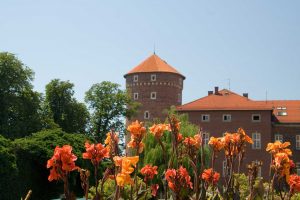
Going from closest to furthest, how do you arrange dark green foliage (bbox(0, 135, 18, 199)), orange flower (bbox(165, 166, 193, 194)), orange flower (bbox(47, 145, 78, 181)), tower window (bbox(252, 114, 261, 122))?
orange flower (bbox(47, 145, 78, 181)), orange flower (bbox(165, 166, 193, 194)), dark green foliage (bbox(0, 135, 18, 199)), tower window (bbox(252, 114, 261, 122))

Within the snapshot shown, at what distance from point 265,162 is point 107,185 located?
30.1 metres

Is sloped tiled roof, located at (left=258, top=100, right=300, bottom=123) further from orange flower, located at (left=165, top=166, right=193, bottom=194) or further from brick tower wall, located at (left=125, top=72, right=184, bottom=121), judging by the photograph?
orange flower, located at (left=165, top=166, right=193, bottom=194)

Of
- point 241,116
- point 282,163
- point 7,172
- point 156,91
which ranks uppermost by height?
point 156,91

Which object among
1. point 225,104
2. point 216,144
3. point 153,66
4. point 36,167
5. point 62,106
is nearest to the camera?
point 216,144

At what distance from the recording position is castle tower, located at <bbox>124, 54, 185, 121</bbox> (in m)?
51.3

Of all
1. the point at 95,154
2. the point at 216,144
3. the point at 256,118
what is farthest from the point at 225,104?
the point at 95,154

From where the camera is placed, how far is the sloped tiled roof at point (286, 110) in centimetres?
4588

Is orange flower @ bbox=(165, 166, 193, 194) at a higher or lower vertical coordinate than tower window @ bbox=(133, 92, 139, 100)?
lower

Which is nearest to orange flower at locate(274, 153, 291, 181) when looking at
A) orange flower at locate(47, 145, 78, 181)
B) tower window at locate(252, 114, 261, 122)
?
orange flower at locate(47, 145, 78, 181)

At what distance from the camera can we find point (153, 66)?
5450 cm

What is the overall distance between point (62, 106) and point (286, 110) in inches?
865

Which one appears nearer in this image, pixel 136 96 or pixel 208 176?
pixel 208 176

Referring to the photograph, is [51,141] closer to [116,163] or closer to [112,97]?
[112,97]

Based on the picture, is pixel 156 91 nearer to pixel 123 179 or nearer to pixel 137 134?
pixel 137 134
